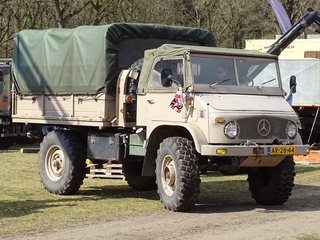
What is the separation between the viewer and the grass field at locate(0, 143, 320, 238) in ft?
35.2

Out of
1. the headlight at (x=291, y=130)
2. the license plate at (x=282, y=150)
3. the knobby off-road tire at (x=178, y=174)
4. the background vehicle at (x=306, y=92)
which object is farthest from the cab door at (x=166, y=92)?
the background vehicle at (x=306, y=92)

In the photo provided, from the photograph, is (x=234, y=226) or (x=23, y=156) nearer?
(x=234, y=226)

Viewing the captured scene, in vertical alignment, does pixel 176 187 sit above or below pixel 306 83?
below

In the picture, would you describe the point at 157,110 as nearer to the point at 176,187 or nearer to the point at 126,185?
the point at 176,187

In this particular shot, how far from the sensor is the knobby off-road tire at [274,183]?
39.5ft

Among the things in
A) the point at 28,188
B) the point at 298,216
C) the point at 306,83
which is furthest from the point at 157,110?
the point at 306,83

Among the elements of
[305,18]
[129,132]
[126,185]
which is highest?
[305,18]

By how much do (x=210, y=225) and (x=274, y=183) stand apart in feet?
7.23

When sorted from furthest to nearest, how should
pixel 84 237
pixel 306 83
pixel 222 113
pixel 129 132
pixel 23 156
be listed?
pixel 306 83 → pixel 23 156 → pixel 129 132 → pixel 222 113 → pixel 84 237

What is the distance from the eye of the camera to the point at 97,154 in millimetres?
13359

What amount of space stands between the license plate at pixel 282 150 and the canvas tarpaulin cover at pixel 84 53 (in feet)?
10.2

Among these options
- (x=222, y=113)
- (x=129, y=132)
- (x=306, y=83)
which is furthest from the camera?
(x=306, y=83)

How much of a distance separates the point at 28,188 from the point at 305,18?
11.6m

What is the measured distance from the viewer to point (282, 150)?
11.4 m
